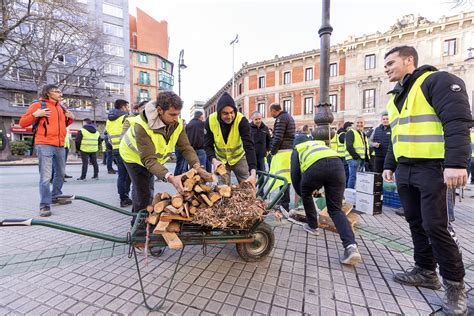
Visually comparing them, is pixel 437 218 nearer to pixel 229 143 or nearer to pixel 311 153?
pixel 311 153

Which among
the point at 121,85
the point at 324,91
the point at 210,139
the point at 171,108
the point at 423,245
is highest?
the point at 121,85

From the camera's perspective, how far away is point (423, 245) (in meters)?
2.27

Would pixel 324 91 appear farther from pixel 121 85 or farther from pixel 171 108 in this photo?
pixel 121 85

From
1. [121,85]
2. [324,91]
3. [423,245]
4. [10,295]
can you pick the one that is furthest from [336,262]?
[121,85]

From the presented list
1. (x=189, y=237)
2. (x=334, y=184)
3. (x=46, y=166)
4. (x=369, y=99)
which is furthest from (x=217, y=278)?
(x=369, y=99)

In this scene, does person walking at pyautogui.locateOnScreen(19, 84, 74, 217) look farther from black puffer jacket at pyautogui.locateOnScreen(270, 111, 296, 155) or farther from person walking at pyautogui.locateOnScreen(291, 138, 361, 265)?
person walking at pyautogui.locateOnScreen(291, 138, 361, 265)

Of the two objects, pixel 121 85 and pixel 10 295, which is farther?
pixel 121 85

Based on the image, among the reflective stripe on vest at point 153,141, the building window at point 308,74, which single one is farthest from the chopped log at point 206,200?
the building window at point 308,74

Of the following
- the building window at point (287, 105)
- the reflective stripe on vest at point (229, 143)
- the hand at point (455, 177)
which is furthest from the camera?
the building window at point (287, 105)

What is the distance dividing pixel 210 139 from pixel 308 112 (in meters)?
29.6

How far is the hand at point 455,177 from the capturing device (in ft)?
5.60

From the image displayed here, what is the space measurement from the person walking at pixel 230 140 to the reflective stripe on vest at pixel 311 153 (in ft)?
2.10

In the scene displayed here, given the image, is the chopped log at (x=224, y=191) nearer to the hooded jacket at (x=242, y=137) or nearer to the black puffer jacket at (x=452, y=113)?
the hooded jacket at (x=242, y=137)

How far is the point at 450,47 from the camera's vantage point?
2361 cm
